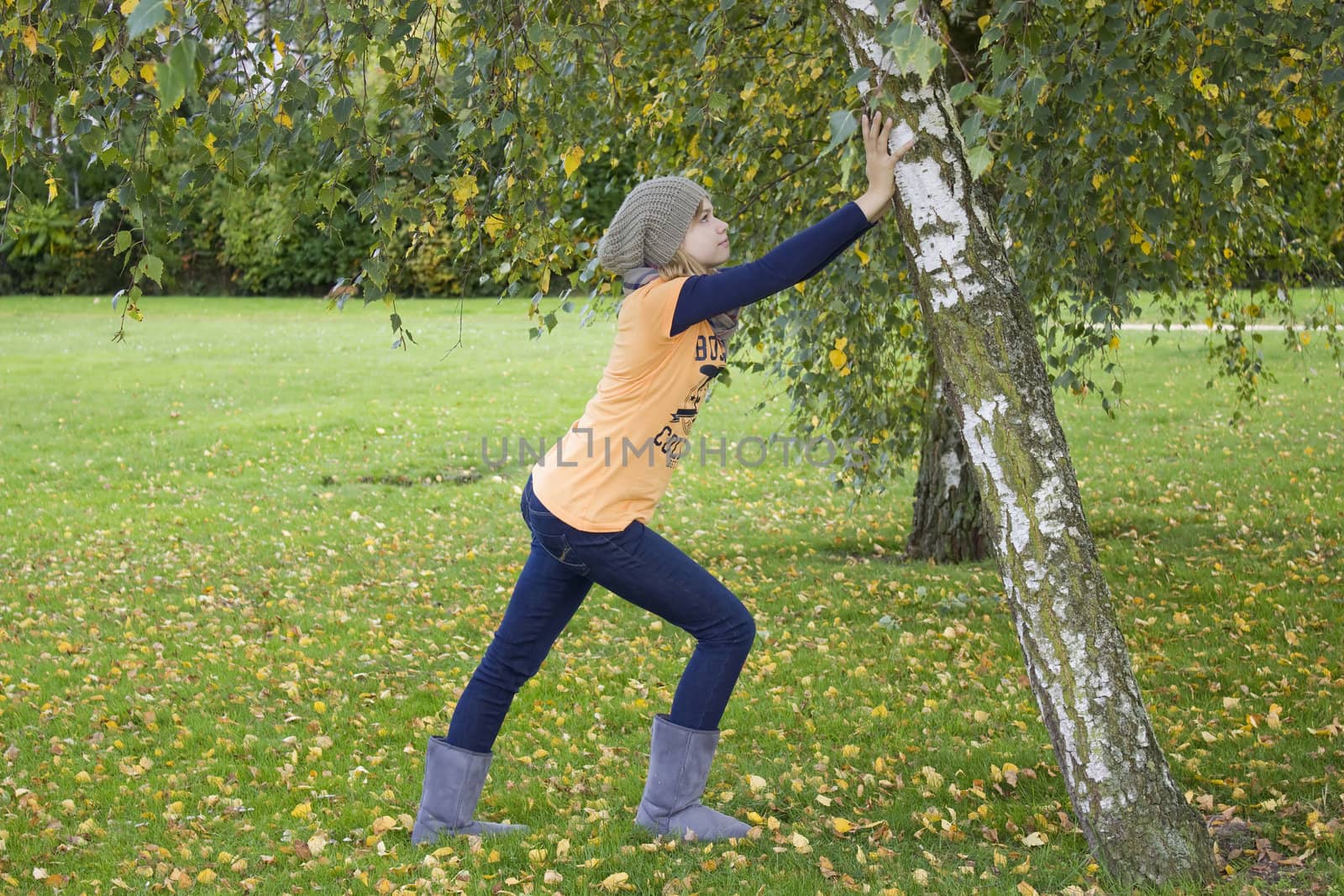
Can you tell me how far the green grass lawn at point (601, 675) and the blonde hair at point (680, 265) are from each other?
167cm

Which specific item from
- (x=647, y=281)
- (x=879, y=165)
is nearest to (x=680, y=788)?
(x=647, y=281)

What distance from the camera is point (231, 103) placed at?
355 cm

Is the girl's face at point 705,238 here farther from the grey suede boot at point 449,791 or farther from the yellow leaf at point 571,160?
the grey suede boot at point 449,791

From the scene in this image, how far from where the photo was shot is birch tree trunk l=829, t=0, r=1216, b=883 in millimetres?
3057

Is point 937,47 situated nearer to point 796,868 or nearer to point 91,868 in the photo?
point 796,868

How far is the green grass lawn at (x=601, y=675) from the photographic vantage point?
3.60 metres

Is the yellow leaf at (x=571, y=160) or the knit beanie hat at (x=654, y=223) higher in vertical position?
the yellow leaf at (x=571, y=160)

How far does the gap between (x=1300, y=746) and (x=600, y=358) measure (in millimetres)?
16358

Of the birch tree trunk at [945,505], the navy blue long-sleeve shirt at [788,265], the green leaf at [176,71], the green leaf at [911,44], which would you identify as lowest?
the birch tree trunk at [945,505]

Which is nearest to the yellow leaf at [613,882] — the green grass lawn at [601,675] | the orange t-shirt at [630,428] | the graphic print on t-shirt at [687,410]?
the green grass lawn at [601,675]

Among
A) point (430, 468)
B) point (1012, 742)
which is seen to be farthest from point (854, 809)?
point (430, 468)

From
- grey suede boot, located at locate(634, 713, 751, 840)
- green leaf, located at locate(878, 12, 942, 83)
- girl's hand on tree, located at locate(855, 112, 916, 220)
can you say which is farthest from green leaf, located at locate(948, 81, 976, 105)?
grey suede boot, located at locate(634, 713, 751, 840)

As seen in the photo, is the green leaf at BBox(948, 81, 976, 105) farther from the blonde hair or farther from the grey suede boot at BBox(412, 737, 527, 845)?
the grey suede boot at BBox(412, 737, 527, 845)

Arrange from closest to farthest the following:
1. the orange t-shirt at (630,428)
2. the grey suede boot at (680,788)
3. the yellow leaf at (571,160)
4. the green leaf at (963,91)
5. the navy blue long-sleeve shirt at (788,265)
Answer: the green leaf at (963,91)
the navy blue long-sleeve shirt at (788,265)
the orange t-shirt at (630,428)
the grey suede boot at (680,788)
the yellow leaf at (571,160)
